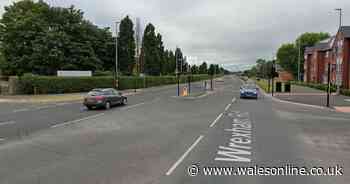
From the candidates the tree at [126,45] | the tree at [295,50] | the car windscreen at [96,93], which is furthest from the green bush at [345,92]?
the tree at [295,50]

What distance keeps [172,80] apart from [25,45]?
41.1m

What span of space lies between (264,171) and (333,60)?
199ft

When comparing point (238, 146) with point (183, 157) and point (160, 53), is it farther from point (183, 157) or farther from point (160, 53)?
point (160, 53)

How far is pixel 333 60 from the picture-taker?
2296 inches

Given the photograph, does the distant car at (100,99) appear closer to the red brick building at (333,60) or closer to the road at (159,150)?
the road at (159,150)

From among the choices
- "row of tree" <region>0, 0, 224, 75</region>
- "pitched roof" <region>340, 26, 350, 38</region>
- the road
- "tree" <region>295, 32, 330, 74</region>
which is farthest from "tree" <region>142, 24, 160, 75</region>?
the road

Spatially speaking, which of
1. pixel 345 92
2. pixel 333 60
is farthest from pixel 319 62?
pixel 345 92

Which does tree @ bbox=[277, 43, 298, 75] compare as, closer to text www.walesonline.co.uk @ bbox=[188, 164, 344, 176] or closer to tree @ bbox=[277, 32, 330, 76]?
tree @ bbox=[277, 32, 330, 76]

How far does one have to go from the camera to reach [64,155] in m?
7.98

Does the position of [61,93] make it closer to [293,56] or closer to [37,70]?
[37,70]

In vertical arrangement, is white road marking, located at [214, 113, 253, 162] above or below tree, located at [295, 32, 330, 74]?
below

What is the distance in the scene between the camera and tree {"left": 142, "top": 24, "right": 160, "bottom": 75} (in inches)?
2876

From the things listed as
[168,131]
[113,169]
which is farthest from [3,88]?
[113,169]

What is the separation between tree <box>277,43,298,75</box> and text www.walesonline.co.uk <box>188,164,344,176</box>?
349ft
